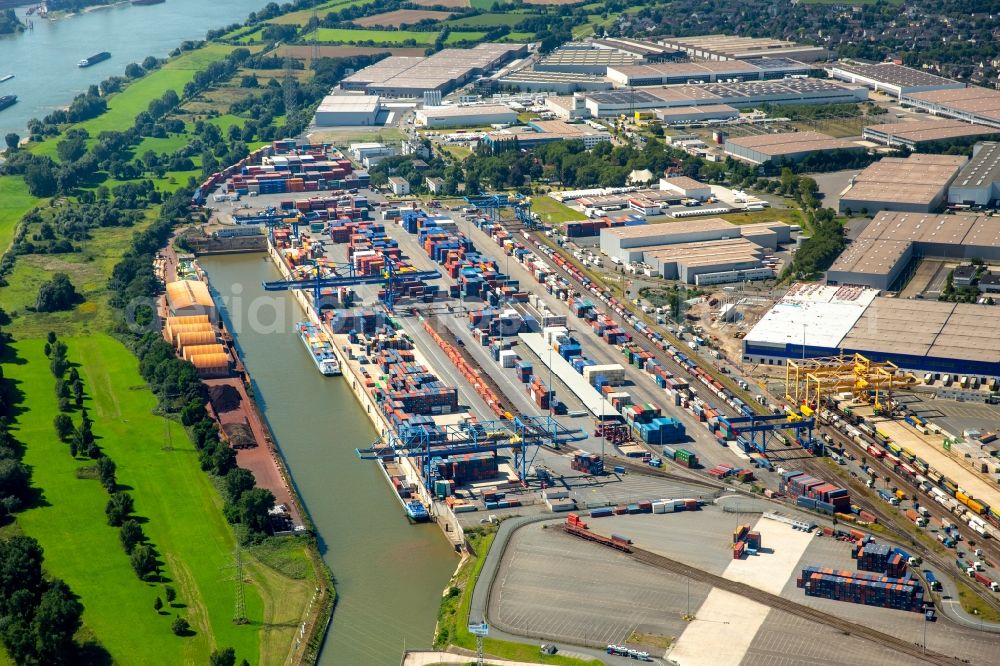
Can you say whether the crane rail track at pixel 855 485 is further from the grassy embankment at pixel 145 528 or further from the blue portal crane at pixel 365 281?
the grassy embankment at pixel 145 528

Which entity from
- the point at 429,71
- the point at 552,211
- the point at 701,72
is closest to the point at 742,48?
the point at 701,72

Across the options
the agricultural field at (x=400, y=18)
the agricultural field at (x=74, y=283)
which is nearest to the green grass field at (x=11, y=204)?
the agricultural field at (x=74, y=283)

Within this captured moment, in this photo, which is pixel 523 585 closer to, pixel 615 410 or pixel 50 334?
pixel 615 410

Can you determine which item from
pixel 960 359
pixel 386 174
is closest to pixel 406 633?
pixel 960 359

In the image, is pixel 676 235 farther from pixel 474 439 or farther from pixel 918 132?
pixel 918 132

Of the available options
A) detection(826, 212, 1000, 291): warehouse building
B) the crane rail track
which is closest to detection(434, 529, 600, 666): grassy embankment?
the crane rail track
